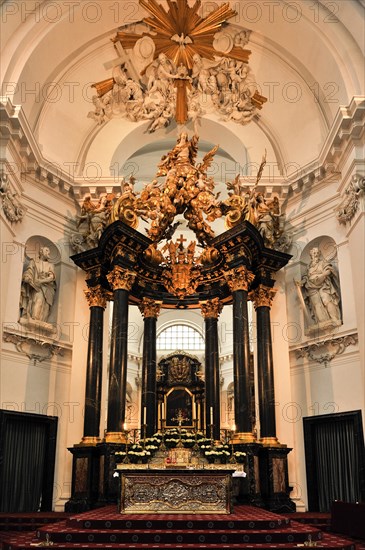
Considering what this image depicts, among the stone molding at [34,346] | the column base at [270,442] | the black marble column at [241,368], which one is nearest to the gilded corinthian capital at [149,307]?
the stone molding at [34,346]

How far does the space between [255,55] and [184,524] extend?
12156 millimetres

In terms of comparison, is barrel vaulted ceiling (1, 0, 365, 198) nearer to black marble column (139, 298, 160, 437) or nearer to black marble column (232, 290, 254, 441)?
black marble column (139, 298, 160, 437)

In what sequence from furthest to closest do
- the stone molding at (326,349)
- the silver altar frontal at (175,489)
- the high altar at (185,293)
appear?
the stone molding at (326,349)
the high altar at (185,293)
the silver altar frontal at (175,489)

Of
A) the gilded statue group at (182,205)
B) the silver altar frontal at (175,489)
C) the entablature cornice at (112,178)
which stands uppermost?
the entablature cornice at (112,178)

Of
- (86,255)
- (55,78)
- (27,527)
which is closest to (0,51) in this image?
(55,78)

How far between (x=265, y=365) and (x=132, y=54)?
917cm

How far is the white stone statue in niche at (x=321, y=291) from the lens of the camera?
43.3 feet

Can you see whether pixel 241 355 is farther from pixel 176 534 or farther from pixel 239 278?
pixel 176 534

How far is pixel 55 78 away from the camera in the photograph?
1466 centimetres

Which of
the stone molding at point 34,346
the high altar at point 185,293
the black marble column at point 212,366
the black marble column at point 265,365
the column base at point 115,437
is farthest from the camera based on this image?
the black marble column at point 212,366

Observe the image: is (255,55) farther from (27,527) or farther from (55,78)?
(27,527)

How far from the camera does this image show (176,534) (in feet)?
25.7

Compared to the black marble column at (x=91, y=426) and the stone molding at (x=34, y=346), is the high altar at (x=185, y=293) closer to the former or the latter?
the black marble column at (x=91, y=426)

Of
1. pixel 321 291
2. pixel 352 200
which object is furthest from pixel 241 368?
pixel 352 200
